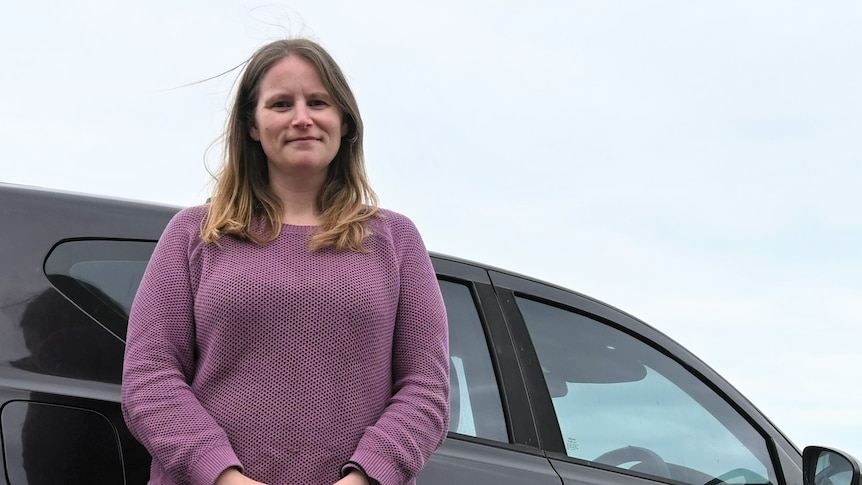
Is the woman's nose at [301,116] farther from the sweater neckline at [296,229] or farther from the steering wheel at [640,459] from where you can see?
the steering wheel at [640,459]

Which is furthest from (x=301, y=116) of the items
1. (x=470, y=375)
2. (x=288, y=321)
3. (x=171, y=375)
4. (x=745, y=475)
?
(x=745, y=475)

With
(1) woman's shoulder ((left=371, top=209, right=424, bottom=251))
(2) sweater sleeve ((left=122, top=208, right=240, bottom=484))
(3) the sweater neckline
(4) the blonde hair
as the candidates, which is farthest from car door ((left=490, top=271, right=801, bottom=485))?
(2) sweater sleeve ((left=122, top=208, right=240, bottom=484))

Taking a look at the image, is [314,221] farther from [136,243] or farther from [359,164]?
[136,243]

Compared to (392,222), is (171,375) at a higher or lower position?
lower

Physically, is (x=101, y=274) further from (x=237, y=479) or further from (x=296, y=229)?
(x=237, y=479)

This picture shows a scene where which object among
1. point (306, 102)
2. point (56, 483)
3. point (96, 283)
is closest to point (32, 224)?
point (96, 283)

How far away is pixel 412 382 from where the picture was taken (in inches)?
83.3

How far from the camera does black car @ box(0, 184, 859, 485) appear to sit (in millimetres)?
2295

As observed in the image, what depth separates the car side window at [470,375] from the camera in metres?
2.87

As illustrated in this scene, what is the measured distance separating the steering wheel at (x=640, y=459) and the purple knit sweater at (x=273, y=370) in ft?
3.58

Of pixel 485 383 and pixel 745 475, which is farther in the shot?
pixel 745 475

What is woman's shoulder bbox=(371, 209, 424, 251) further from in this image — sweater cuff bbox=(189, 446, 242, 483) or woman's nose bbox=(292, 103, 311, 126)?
sweater cuff bbox=(189, 446, 242, 483)

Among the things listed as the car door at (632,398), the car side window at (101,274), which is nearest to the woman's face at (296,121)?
the car side window at (101,274)

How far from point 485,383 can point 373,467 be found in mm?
1039
